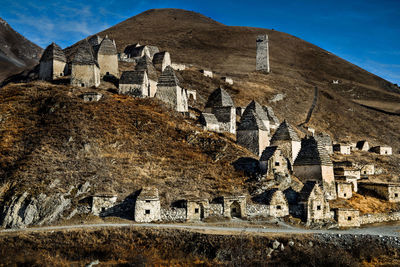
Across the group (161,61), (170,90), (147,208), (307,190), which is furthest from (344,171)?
(161,61)

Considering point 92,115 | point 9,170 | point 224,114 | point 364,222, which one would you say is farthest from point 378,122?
point 9,170

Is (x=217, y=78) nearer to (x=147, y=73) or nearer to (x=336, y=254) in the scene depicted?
(x=147, y=73)

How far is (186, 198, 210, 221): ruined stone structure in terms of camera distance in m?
25.4

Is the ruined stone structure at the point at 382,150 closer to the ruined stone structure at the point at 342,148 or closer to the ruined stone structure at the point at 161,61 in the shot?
the ruined stone structure at the point at 342,148

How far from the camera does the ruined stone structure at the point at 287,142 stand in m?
36.3

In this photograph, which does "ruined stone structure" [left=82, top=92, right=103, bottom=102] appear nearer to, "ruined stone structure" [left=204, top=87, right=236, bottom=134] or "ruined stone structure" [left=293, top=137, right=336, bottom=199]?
"ruined stone structure" [left=204, top=87, right=236, bottom=134]

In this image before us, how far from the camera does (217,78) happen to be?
73.4 metres

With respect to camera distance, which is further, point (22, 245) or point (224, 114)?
point (224, 114)

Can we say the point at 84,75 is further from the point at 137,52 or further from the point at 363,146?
the point at 363,146

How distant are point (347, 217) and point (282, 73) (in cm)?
8682

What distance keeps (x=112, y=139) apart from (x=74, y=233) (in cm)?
1152

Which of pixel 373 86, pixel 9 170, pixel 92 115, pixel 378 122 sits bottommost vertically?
pixel 9 170

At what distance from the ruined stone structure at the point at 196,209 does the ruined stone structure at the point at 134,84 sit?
60.6 ft

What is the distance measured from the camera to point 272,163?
1168 inches
